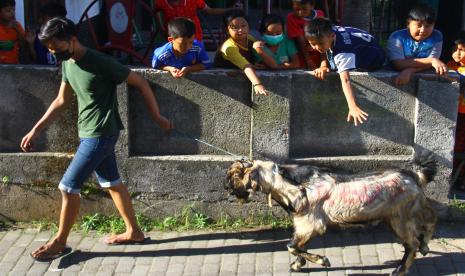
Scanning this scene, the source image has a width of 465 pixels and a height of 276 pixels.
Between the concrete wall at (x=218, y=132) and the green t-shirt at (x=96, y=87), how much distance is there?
53 centimetres

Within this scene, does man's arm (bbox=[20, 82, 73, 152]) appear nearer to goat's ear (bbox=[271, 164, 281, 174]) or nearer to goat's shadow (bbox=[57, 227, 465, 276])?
goat's shadow (bbox=[57, 227, 465, 276])

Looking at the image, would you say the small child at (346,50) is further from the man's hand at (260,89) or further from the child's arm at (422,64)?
the man's hand at (260,89)

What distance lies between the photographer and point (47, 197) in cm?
604

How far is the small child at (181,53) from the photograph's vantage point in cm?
562

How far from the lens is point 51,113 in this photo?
540 cm

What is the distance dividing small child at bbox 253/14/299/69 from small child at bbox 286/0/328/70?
6 cm

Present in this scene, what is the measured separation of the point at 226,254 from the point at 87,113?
152cm

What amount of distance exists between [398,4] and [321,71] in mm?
4899

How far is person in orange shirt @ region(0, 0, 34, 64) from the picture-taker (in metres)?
6.08

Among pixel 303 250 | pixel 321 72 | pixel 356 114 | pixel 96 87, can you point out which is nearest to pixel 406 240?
pixel 303 250

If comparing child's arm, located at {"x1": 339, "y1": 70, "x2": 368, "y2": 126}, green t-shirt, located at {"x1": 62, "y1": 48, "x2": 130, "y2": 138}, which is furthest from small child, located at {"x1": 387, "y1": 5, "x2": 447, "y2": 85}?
green t-shirt, located at {"x1": 62, "y1": 48, "x2": 130, "y2": 138}

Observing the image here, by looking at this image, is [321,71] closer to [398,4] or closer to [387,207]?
[387,207]

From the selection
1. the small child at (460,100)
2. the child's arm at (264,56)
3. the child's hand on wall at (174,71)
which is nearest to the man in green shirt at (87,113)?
the child's hand on wall at (174,71)

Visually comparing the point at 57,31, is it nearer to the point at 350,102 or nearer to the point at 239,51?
the point at 239,51
